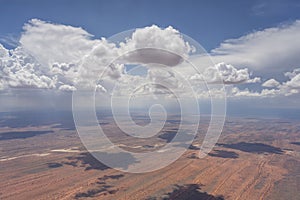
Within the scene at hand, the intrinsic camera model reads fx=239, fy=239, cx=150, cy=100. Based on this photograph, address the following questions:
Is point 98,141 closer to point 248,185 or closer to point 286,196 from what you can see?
point 248,185

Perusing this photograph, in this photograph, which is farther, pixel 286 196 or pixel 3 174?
pixel 3 174

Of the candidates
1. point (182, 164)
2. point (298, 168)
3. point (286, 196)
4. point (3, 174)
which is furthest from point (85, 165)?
point (298, 168)

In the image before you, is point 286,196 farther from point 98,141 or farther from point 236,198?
point 98,141

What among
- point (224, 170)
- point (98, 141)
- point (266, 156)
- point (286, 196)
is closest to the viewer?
point (286, 196)

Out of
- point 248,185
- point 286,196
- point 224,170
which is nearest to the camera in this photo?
point 286,196

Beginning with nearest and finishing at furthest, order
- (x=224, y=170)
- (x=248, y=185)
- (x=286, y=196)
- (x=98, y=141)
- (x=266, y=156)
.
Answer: (x=286, y=196) < (x=248, y=185) < (x=224, y=170) < (x=266, y=156) < (x=98, y=141)

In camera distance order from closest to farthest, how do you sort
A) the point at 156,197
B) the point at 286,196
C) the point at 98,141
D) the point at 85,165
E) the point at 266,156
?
the point at 156,197, the point at 286,196, the point at 85,165, the point at 266,156, the point at 98,141

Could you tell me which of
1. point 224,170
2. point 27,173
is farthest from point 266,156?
point 27,173

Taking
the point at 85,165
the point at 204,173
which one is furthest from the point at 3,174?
the point at 204,173

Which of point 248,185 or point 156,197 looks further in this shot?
point 248,185
